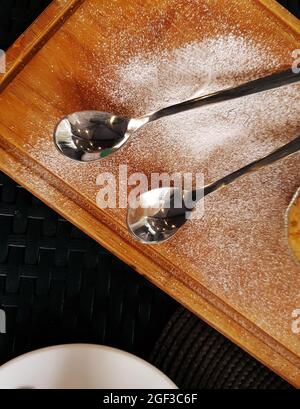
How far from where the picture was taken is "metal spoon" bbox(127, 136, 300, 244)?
0.95 meters

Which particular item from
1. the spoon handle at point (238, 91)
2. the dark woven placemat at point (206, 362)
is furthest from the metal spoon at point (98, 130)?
the dark woven placemat at point (206, 362)

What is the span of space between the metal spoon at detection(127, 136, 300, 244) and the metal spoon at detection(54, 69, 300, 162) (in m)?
0.09

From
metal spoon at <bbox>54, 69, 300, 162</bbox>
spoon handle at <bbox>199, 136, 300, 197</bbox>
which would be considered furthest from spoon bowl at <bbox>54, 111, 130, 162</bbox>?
spoon handle at <bbox>199, 136, 300, 197</bbox>

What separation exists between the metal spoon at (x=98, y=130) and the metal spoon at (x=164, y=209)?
0.09 metres

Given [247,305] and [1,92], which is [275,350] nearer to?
[247,305]

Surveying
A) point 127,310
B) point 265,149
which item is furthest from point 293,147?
point 127,310

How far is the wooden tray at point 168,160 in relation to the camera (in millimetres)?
935

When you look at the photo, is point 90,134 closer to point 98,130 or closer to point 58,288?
point 98,130

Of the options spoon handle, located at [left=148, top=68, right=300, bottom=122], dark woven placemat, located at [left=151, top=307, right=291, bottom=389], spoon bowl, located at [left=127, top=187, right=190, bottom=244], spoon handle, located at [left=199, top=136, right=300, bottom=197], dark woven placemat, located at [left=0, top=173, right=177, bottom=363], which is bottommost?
dark woven placemat, located at [left=151, top=307, right=291, bottom=389]

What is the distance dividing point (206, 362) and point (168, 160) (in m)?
0.34

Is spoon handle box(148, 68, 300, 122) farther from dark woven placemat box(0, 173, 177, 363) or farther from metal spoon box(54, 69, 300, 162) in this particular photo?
dark woven placemat box(0, 173, 177, 363)

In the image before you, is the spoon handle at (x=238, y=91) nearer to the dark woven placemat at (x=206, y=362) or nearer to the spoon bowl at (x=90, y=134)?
the spoon bowl at (x=90, y=134)
